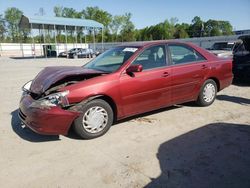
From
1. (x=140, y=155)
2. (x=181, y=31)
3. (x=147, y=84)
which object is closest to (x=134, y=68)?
(x=147, y=84)

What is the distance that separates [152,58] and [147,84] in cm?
62

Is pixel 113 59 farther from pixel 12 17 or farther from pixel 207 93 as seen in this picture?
pixel 12 17

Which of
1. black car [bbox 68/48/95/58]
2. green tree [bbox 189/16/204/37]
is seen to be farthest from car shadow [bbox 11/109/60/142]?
green tree [bbox 189/16/204/37]

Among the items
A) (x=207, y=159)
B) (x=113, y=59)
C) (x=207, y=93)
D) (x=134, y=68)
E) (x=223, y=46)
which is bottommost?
(x=207, y=159)

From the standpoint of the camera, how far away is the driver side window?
198 inches

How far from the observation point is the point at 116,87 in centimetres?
455

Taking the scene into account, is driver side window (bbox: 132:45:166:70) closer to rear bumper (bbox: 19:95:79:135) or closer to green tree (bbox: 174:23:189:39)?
rear bumper (bbox: 19:95:79:135)

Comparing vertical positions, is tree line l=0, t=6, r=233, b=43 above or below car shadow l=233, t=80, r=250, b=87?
above

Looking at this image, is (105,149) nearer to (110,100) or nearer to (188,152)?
(110,100)

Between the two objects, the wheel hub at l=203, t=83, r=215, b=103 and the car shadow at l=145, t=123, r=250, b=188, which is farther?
the wheel hub at l=203, t=83, r=215, b=103

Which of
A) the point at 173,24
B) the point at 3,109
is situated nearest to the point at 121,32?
the point at 173,24

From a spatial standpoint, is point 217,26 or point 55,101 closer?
point 55,101

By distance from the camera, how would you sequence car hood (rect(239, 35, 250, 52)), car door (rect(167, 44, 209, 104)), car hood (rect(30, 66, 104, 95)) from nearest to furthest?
1. car hood (rect(30, 66, 104, 95))
2. car door (rect(167, 44, 209, 104))
3. car hood (rect(239, 35, 250, 52))

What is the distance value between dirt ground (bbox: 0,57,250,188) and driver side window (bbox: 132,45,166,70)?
1.13 m
